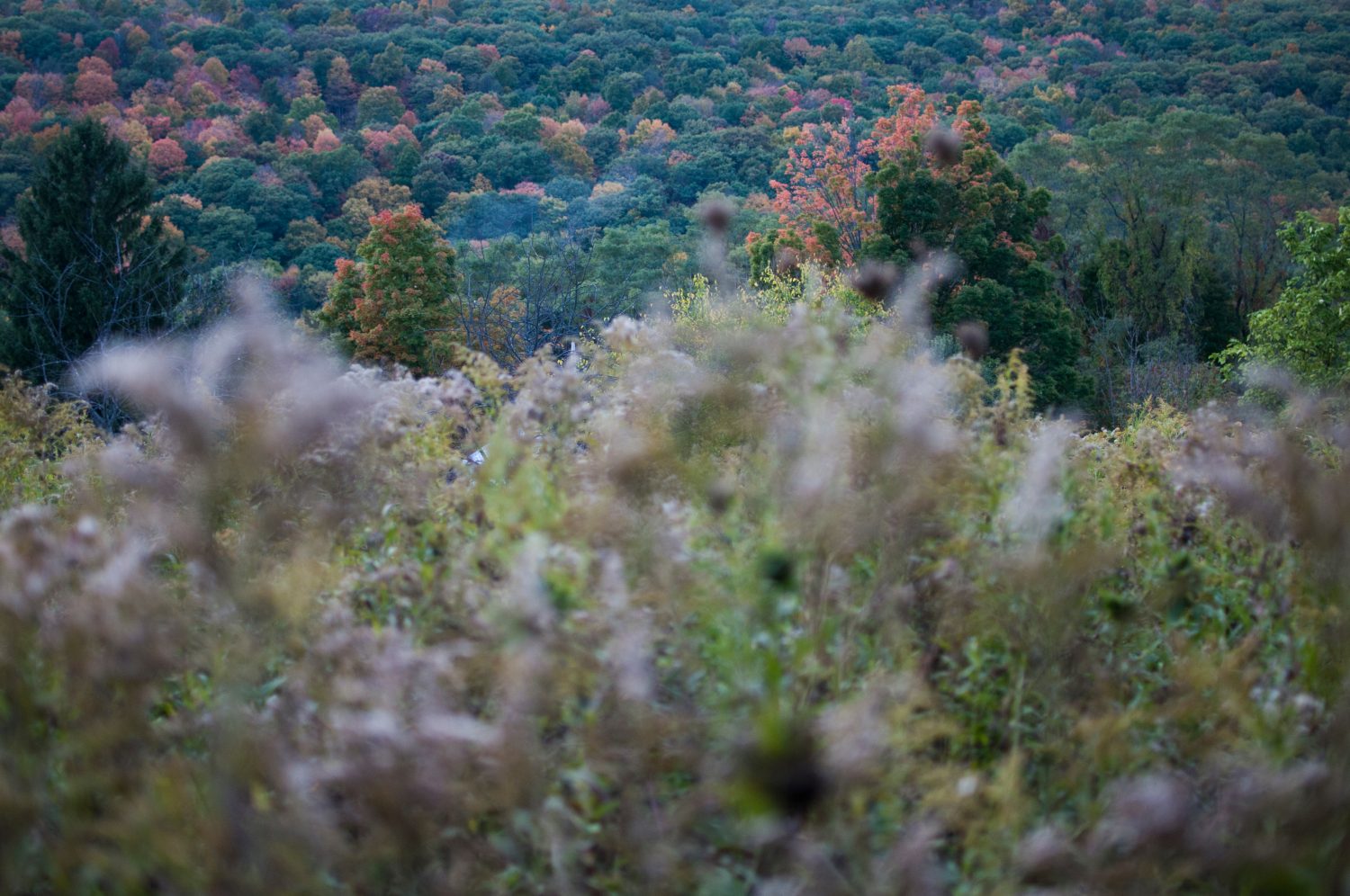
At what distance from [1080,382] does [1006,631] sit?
20.6 metres

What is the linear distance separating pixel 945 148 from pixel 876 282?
17.8ft

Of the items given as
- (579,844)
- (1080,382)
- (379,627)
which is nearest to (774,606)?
(579,844)

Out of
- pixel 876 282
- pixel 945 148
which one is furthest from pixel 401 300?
pixel 945 148

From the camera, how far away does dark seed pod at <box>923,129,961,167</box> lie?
2212cm

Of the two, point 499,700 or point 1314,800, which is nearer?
point 1314,800

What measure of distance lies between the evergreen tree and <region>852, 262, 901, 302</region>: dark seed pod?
13127 mm

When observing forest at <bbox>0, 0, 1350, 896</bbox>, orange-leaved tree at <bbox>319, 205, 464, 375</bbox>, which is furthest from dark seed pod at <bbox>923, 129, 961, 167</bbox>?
forest at <bbox>0, 0, 1350, 896</bbox>

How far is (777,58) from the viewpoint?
195 ft

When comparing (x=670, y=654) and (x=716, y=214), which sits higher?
(x=670, y=654)

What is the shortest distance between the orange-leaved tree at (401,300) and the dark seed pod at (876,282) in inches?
372

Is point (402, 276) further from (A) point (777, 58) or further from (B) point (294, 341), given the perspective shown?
(A) point (777, 58)

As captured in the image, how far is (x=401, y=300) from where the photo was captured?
924 inches

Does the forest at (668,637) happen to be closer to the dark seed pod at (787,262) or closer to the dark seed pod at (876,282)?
the dark seed pod at (876,282)

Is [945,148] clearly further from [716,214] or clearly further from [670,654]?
[670,654]
